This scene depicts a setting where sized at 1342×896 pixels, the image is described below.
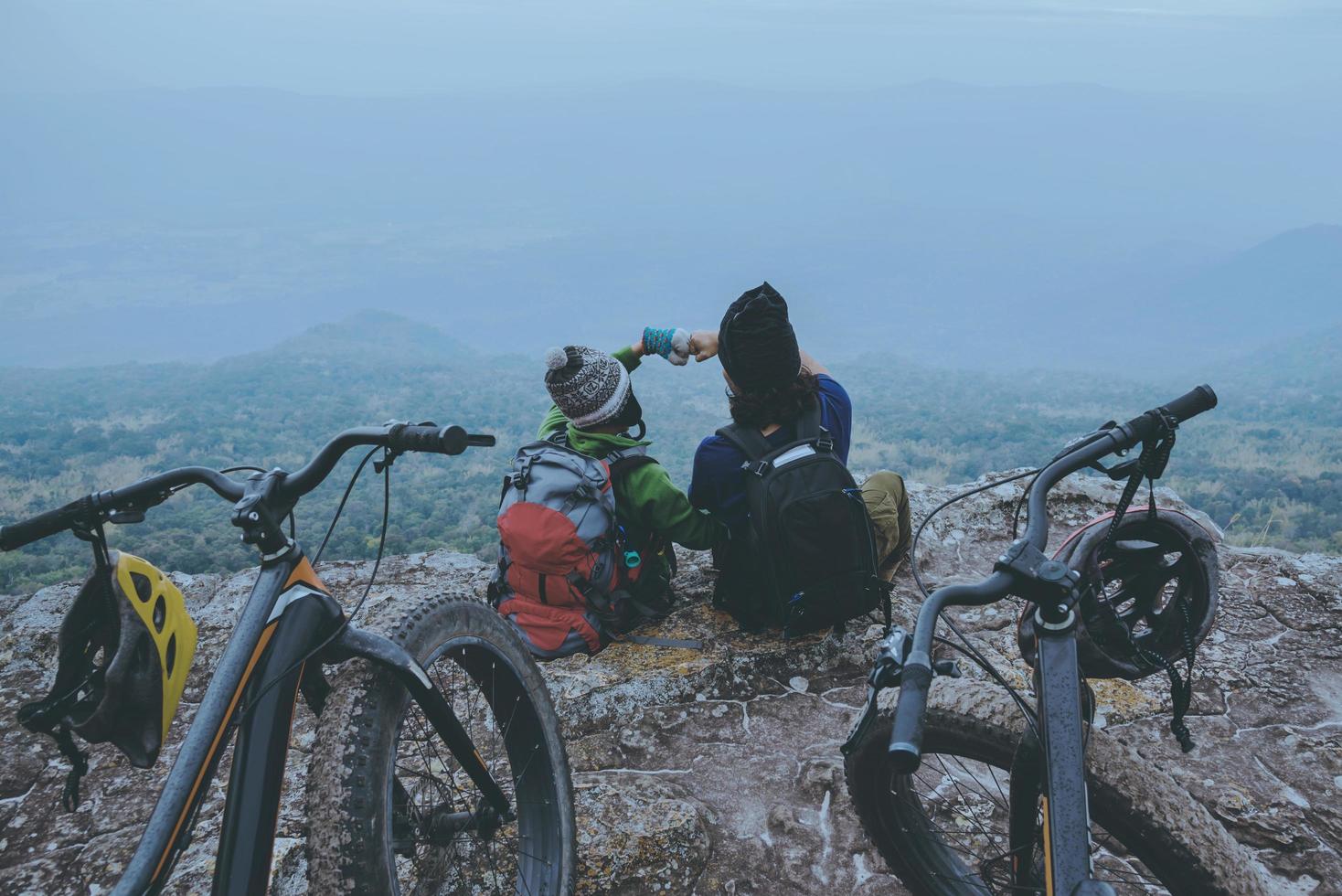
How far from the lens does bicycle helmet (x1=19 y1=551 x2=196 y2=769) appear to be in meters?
1.82

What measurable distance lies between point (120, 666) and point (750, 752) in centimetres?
257

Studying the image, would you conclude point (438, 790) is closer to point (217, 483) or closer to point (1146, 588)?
point (217, 483)

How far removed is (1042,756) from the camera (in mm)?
1895

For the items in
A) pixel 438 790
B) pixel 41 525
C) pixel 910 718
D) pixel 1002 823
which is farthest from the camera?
pixel 1002 823

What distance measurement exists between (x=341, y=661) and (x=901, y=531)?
130 inches

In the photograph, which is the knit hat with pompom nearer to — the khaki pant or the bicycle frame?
the khaki pant

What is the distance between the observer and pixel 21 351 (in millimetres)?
178500

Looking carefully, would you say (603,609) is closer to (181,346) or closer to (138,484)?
(138,484)

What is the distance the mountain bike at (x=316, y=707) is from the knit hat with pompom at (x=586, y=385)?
1.60 m

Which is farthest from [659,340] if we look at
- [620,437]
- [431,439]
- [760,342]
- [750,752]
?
[431,439]

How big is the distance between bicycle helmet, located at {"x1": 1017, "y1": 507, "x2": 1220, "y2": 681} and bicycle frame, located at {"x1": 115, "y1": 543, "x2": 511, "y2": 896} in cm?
230

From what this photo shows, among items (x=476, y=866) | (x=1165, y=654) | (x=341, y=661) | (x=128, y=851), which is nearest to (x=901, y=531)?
(x=1165, y=654)

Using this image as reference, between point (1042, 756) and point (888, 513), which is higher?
point (1042, 756)

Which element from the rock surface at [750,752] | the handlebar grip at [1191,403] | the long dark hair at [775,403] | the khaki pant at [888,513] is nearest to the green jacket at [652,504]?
the long dark hair at [775,403]
